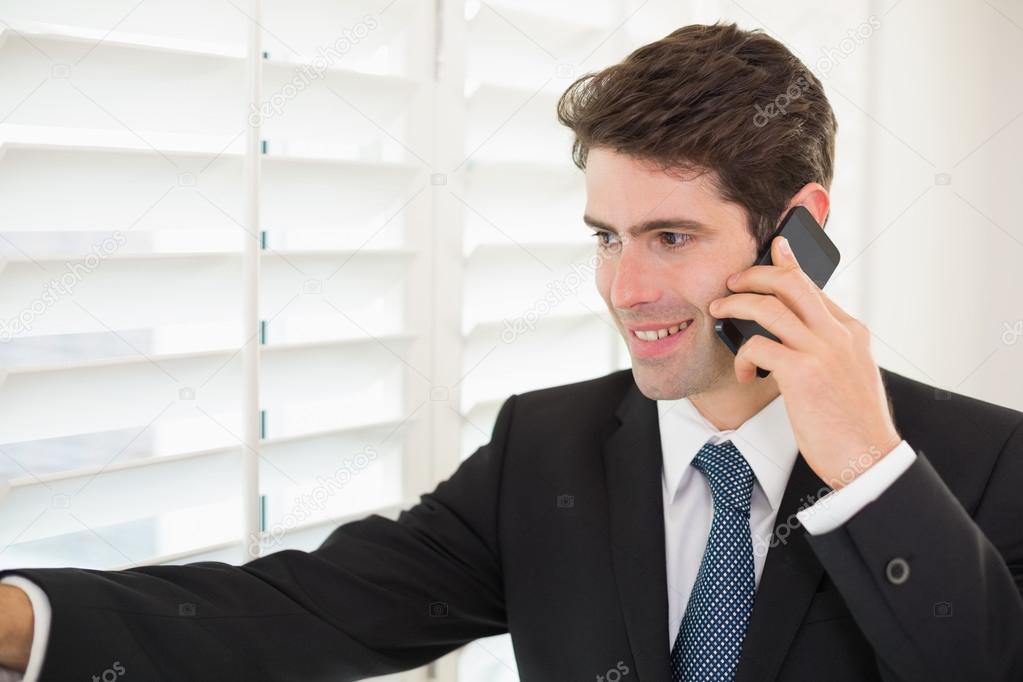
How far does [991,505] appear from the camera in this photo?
1521mm

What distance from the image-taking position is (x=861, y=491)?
4.42ft

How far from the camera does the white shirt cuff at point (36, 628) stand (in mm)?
1161

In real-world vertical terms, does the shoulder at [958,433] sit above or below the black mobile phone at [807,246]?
below

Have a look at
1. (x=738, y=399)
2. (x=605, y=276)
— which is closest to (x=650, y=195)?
(x=605, y=276)

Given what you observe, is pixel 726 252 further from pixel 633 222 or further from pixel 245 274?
pixel 245 274

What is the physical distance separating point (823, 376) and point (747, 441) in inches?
10.8
